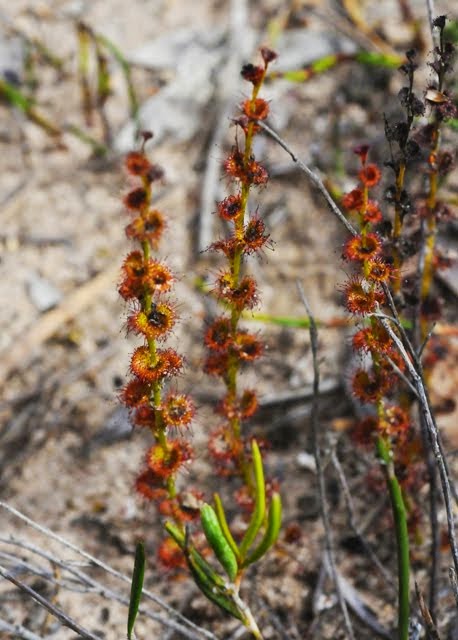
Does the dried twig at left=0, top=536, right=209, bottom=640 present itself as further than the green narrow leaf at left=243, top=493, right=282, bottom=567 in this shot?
Yes

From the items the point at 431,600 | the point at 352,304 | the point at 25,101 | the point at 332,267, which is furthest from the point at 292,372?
the point at 25,101

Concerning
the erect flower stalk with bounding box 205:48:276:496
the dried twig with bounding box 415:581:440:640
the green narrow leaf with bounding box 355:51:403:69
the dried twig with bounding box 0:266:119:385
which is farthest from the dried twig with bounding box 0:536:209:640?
the green narrow leaf with bounding box 355:51:403:69

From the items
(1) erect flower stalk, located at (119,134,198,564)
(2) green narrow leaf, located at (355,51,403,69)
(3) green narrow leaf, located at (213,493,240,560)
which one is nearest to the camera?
(1) erect flower stalk, located at (119,134,198,564)

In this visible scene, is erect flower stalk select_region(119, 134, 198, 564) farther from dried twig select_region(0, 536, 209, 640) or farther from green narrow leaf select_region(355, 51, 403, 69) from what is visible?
green narrow leaf select_region(355, 51, 403, 69)

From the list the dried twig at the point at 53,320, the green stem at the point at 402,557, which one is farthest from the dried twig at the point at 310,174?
the dried twig at the point at 53,320

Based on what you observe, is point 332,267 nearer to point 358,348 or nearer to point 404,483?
point 404,483

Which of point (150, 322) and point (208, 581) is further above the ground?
point (150, 322)

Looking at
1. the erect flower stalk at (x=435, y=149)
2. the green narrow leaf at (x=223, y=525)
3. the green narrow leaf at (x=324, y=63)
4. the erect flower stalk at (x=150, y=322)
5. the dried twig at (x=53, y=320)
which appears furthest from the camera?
the green narrow leaf at (x=324, y=63)

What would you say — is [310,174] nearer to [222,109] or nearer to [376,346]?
[376,346]

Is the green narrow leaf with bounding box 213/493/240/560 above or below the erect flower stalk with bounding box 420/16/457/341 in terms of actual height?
below

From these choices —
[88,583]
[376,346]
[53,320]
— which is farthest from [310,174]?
[53,320]

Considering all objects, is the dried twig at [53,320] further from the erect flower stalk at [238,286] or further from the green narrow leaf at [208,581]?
the green narrow leaf at [208,581]

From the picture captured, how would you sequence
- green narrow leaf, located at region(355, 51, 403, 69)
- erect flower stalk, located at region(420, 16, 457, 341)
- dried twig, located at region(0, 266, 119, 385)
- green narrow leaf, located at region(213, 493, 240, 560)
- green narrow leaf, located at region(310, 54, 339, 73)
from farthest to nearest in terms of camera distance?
1. green narrow leaf, located at region(310, 54, 339, 73)
2. green narrow leaf, located at region(355, 51, 403, 69)
3. dried twig, located at region(0, 266, 119, 385)
4. green narrow leaf, located at region(213, 493, 240, 560)
5. erect flower stalk, located at region(420, 16, 457, 341)
